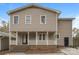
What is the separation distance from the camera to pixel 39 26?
108 feet

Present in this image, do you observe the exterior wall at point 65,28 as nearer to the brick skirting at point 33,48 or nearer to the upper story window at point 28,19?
the brick skirting at point 33,48

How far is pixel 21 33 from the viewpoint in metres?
33.0

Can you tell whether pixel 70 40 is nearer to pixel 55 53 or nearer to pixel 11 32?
pixel 55 53

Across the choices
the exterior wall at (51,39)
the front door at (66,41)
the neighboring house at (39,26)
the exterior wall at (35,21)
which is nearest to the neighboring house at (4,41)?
the neighboring house at (39,26)

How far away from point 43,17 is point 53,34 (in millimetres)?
1129

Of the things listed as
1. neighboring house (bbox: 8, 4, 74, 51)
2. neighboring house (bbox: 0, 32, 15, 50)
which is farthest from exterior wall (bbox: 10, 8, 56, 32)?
neighboring house (bbox: 0, 32, 15, 50)

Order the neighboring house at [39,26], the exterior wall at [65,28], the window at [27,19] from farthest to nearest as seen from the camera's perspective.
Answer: the window at [27,19], the neighboring house at [39,26], the exterior wall at [65,28]

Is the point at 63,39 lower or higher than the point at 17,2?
lower

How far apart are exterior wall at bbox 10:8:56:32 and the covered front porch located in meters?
0.26

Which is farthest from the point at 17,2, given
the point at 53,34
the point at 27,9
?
the point at 53,34

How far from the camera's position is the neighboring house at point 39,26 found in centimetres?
3288

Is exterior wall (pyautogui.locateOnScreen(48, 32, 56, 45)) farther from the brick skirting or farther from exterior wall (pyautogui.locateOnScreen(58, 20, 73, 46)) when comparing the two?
exterior wall (pyautogui.locateOnScreen(58, 20, 73, 46))

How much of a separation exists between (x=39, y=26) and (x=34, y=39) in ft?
2.67

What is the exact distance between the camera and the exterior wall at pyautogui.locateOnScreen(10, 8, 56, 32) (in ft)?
108
